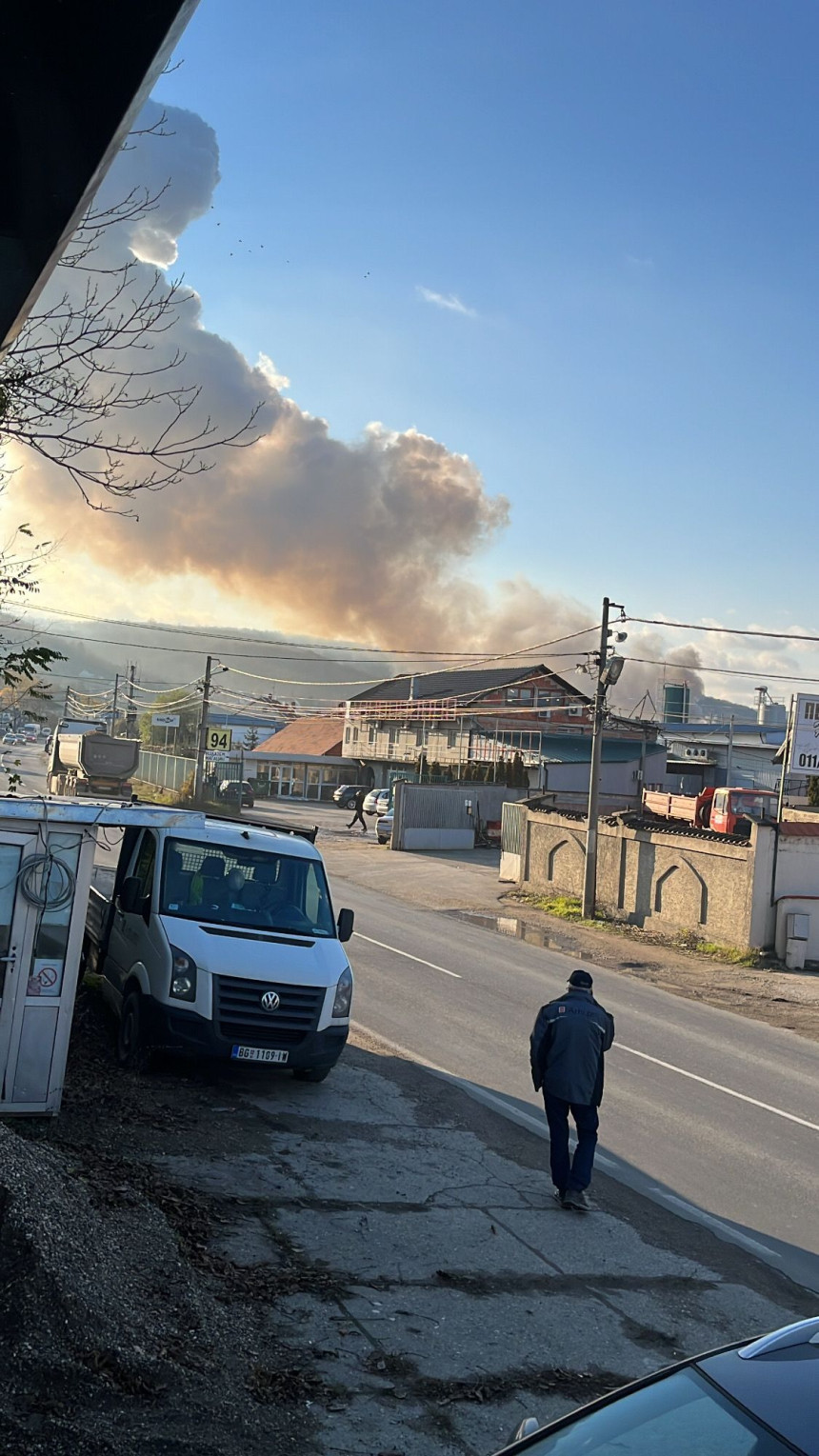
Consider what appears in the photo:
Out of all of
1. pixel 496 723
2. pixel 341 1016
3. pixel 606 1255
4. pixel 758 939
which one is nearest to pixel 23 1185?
pixel 606 1255

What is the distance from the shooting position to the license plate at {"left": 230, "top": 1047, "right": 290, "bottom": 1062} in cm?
1024

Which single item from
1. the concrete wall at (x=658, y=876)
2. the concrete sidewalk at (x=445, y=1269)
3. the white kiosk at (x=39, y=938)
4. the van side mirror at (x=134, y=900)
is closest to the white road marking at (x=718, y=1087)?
the concrete sidewalk at (x=445, y=1269)

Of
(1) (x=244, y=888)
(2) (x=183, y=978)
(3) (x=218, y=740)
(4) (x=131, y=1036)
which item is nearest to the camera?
(2) (x=183, y=978)

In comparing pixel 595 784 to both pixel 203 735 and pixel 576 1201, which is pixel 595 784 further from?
pixel 203 735

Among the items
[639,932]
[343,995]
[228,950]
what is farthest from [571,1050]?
Answer: [639,932]

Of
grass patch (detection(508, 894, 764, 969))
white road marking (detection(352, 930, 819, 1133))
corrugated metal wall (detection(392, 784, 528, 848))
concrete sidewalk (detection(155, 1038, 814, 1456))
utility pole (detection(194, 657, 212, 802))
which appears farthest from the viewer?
utility pole (detection(194, 657, 212, 802))

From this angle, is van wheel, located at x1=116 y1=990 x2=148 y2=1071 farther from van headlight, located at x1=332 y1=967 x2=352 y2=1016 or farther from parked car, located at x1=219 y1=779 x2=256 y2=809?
parked car, located at x1=219 y1=779 x2=256 y2=809

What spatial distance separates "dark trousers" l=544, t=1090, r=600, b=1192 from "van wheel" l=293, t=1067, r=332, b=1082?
2.96 m

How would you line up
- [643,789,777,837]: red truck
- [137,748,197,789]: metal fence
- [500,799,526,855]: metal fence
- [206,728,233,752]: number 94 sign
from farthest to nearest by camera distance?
[137,748,197,789]: metal fence < [206,728,233,752]: number 94 sign < [643,789,777,837]: red truck < [500,799,526,855]: metal fence

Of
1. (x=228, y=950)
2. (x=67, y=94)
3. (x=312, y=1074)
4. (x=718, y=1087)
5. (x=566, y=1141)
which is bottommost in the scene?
(x=718, y=1087)

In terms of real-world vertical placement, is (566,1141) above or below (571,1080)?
below

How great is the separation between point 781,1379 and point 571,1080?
5880 mm

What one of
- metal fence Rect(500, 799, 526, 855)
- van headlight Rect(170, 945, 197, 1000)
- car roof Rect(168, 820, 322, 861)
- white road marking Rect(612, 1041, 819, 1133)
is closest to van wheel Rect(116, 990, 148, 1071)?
van headlight Rect(170, 945, 197, 1000)

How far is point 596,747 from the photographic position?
2955cm
